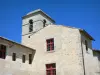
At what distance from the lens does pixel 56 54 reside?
2055cm

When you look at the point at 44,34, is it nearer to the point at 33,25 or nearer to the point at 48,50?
the point at 48,50

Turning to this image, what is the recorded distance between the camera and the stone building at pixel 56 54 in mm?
19219

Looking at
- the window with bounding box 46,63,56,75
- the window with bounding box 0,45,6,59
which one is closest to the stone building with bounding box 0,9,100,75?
the window with bounding box 46,63,56,75

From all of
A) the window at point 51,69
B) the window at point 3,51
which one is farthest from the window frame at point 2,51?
the window at point 51,69

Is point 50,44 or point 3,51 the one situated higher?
point 50,44

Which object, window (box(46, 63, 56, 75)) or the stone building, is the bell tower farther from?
window (box(46, 63, 56, 75))

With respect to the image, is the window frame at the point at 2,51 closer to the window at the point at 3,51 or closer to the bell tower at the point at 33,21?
the window at the point at 3,51

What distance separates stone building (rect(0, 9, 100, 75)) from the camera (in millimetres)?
19219

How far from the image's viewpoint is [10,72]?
18.0 meters

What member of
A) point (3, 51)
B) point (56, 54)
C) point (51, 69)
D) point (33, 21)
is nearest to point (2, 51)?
point (3, 51)

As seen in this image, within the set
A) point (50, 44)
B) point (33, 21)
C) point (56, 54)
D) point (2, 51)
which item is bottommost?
point (56, 54)

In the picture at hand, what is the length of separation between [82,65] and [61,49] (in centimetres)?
279

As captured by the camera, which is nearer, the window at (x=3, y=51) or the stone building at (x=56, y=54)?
the window at (x=3, y=51)

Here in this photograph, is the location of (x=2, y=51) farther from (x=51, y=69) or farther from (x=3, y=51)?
(x=51, y=69)
